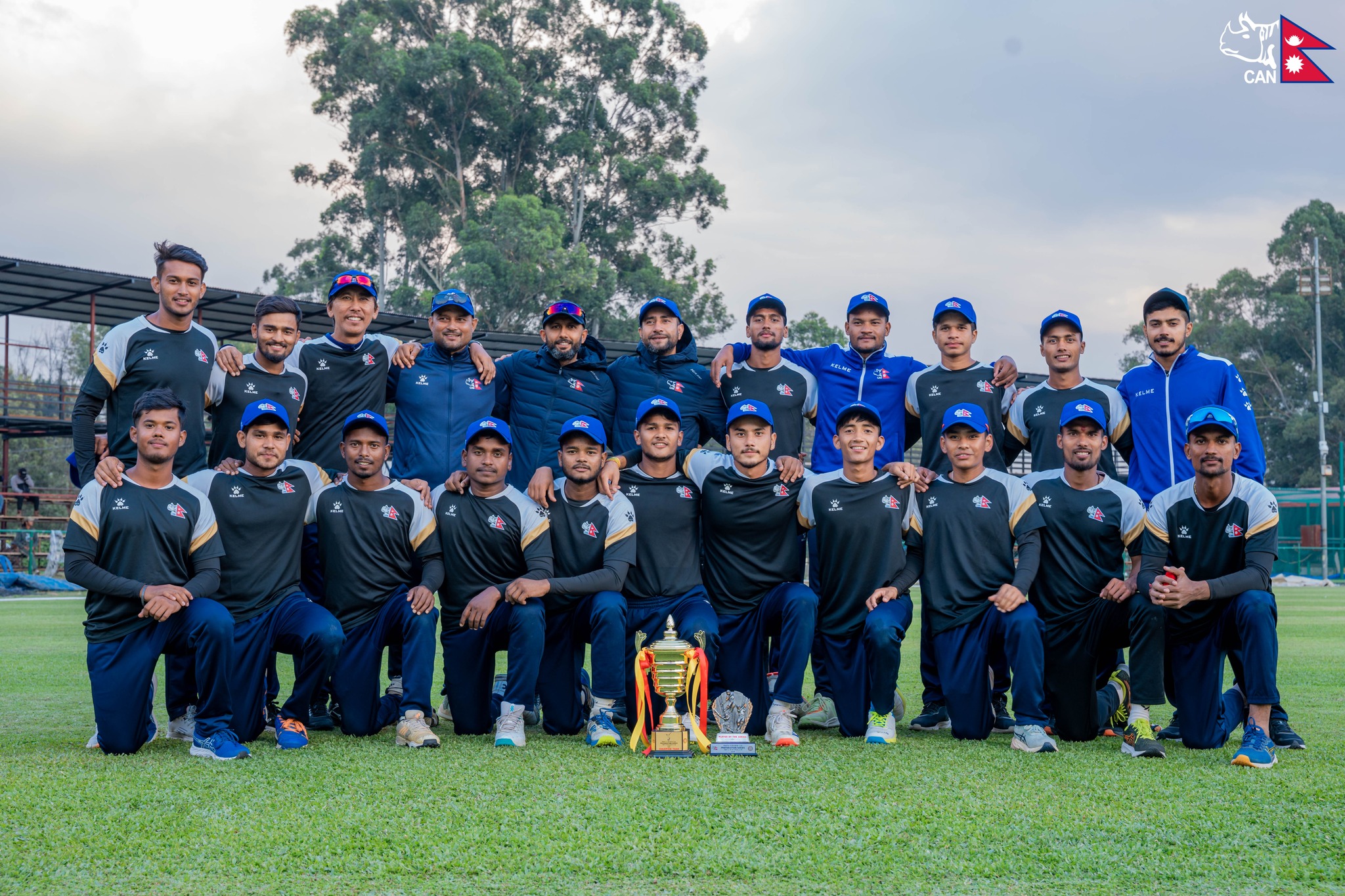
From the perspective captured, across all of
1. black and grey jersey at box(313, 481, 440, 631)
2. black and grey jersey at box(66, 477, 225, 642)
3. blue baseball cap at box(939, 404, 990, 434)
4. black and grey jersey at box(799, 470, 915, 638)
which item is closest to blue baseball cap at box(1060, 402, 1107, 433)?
blue baseball cap at box(939, 404, 990, 434)

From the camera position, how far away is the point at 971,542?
237 inches

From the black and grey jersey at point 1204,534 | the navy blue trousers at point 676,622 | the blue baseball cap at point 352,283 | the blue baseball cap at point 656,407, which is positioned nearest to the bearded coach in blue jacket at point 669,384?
the blue baseball cap at point 656,407

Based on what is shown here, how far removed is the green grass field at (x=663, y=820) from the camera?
10.9 ft

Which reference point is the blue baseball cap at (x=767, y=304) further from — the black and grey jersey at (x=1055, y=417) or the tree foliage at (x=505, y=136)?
the tree foliage at (x=505, y=136)

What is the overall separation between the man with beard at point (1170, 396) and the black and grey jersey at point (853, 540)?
5.02 ft

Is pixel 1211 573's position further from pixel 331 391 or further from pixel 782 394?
pixel 331 391

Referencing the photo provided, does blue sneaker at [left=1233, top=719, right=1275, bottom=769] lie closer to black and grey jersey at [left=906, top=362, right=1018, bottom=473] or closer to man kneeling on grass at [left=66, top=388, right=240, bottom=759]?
black and grey jersey at [left=906, top=362, right=1018, bottom=473]

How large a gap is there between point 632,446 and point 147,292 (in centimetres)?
1839

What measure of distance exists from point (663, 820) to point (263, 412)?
3261 millimetres

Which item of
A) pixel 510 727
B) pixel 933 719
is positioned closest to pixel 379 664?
pixel 510 727

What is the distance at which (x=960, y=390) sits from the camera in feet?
22.5

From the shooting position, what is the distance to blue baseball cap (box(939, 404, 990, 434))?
611cm

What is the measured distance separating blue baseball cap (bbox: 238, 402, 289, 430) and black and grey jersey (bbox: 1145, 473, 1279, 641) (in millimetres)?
4677

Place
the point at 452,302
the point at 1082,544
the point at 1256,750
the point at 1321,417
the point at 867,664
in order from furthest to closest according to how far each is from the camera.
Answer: the point at 1321,417
the point at 452,302
the point at 1082,544
the point at 867,664
the point at 1256,750
